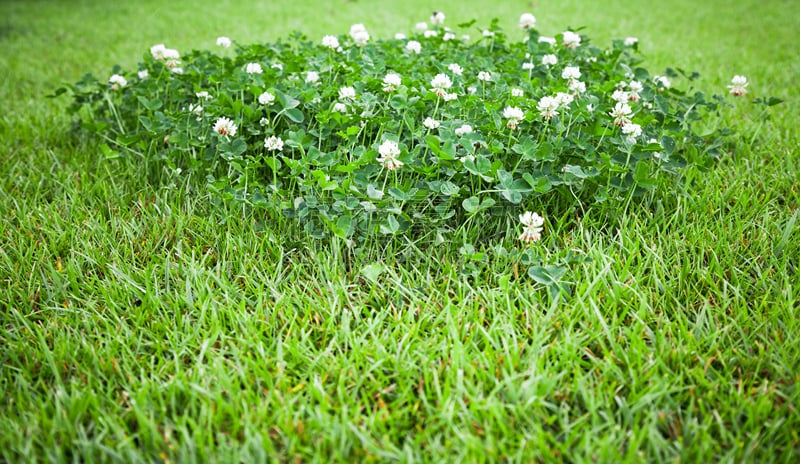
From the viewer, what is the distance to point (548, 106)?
7.02ft

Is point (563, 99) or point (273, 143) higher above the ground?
point (563, 99)

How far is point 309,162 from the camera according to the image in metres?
2.05

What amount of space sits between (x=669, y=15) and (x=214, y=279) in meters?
7.10

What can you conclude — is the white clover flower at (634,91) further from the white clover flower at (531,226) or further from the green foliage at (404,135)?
the white clover flower at (531,226)

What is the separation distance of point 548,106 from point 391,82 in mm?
615

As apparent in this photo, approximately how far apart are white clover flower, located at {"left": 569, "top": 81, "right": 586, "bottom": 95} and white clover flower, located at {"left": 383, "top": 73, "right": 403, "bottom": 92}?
29.2 inches

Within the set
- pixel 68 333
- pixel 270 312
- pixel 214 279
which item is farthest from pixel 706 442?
pixel 68 333

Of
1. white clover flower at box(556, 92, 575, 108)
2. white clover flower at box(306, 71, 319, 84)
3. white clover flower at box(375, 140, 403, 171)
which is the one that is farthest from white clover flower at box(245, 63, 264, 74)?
white clover flower at box(556, 92, 575, 108)

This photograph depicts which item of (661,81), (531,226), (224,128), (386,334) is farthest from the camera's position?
(661,81)

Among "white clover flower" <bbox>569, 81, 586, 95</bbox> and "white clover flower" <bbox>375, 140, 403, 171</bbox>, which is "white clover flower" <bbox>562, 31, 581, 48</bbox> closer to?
"white clover flower" <bbox>569, 81, 586, 95</bbox>

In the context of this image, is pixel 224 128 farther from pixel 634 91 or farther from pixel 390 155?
pixel 634 91

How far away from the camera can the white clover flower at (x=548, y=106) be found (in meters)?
2.14

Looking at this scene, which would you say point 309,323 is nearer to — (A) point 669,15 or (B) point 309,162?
(B) point 309,162

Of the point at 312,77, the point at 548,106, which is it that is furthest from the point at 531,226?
the point at 312,77
